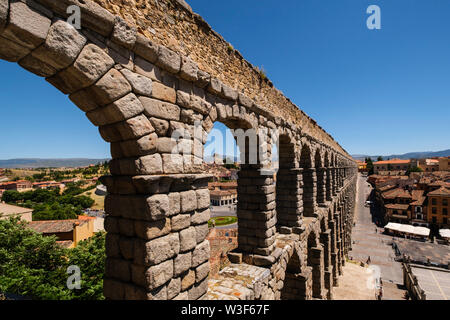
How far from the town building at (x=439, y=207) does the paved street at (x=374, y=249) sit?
7045mm

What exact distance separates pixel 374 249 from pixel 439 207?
14.3 m

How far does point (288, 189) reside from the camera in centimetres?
997

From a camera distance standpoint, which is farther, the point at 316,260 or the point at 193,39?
the point at 316,260

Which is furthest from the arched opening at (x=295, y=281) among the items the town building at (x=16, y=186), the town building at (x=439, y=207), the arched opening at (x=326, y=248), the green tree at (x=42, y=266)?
the town building at (x=16, y=186)

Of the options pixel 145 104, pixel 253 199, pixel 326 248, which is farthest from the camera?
pixel 326 248

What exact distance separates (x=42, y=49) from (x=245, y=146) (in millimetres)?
5424

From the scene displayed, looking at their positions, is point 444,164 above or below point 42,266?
above

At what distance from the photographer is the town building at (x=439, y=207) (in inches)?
1361

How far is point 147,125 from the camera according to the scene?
3.51 meters

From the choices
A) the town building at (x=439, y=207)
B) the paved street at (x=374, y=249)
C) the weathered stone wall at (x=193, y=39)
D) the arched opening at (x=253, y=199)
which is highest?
the weathered stone wall at (x=193, y=39)

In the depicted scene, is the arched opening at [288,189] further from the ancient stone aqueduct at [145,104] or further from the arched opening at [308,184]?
the ancient stone aqueduct at [145,104]

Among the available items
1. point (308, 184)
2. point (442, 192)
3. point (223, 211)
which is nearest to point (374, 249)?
point (442, 192)

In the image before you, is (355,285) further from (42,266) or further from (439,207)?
(439,207)

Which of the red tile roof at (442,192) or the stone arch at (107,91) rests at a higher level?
the stone arch at (107,91)
